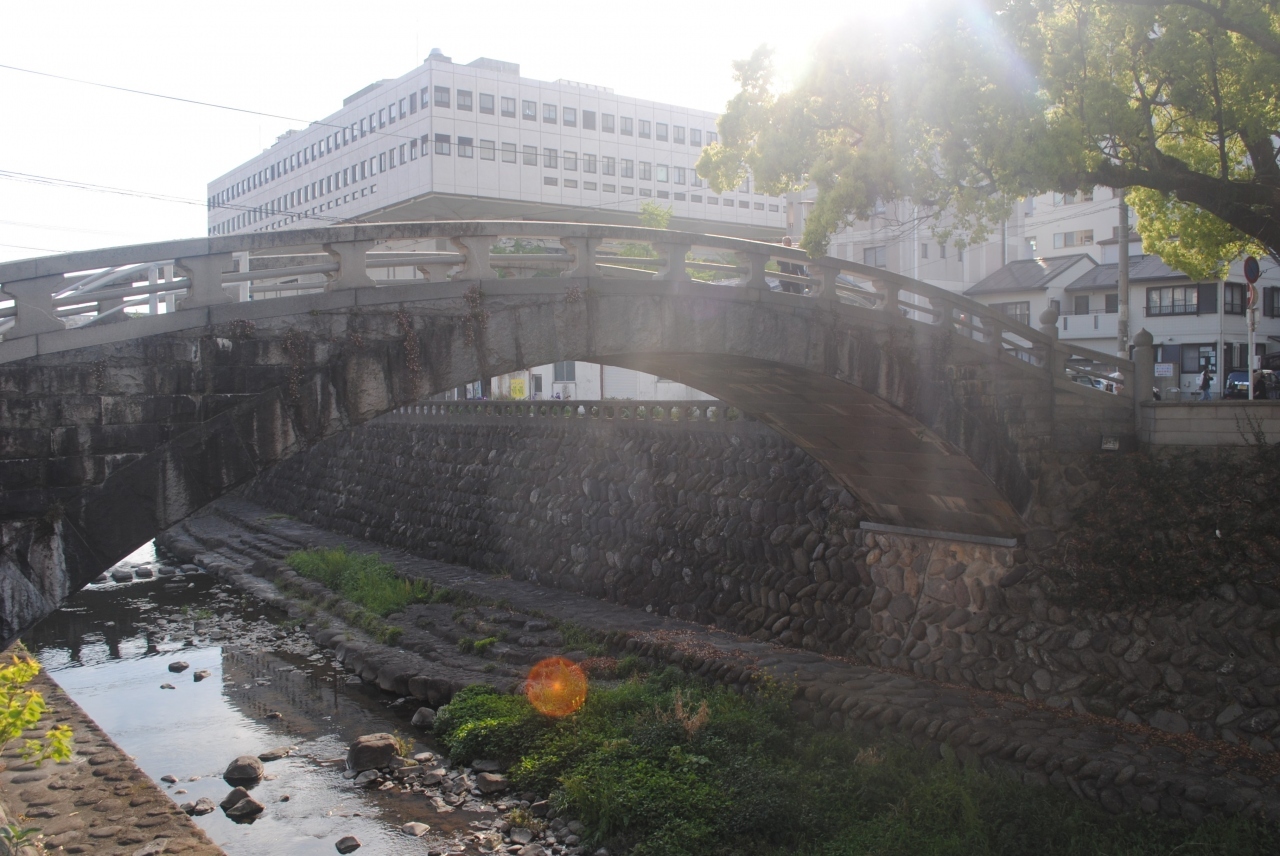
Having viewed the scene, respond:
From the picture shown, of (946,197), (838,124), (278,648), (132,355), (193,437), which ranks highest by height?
(838,124)

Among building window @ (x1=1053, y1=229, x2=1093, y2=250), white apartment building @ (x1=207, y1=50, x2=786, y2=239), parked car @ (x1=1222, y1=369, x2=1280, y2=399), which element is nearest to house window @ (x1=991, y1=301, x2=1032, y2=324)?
building window @ (x1=1053, y1=229, x2=1093, y2=250)

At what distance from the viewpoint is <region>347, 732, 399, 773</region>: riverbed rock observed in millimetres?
15578

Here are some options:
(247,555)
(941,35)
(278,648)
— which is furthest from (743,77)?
(247,555)

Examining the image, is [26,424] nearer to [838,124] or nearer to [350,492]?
[838,124]

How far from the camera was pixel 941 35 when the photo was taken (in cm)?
1415

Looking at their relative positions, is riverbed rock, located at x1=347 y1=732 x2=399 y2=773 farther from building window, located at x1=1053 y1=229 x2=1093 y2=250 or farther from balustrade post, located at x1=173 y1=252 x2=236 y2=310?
building window, located at x1=1053 y1=229 x2=1093 y2=250

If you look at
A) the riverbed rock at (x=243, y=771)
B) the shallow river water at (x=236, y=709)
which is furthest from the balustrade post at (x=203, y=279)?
the riverbed rock at (x=243, y=771)

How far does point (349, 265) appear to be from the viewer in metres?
10.8

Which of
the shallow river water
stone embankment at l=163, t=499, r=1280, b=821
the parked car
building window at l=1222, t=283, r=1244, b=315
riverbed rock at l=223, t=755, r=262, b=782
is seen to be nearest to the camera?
stone embankment at l=163, t=499, r=1280, b=821

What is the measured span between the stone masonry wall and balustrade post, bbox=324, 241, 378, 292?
36.1ft

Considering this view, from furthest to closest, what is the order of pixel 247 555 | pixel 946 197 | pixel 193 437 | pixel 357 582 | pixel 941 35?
pixel 247 555 < pixel 357 582 < pixel 946 197 < pixel 941 35 < pixel 193 437

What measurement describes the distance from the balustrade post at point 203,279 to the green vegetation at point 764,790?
25.9 feet

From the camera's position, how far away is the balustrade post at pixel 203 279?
389 inches

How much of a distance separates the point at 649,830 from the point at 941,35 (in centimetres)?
1145
